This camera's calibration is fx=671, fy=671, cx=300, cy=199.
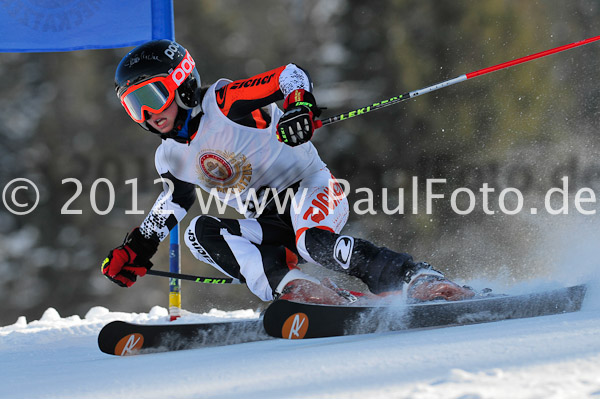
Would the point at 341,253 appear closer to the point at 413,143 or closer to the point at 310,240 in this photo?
the point at 310,240

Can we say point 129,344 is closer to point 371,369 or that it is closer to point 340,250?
point 340,250

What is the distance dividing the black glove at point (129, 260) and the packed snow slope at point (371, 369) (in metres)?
0.68

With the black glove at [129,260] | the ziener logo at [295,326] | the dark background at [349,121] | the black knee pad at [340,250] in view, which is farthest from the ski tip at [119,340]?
the dark background at [349,121]

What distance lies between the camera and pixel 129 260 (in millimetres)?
3217

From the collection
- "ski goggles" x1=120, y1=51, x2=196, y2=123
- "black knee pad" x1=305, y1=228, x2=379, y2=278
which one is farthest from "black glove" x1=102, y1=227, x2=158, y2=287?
"black knee pad" x1=305, y1=228, x2=379, y2=278

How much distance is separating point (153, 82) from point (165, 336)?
1063 mm

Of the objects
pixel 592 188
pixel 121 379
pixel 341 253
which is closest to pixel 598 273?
pixel 341 253

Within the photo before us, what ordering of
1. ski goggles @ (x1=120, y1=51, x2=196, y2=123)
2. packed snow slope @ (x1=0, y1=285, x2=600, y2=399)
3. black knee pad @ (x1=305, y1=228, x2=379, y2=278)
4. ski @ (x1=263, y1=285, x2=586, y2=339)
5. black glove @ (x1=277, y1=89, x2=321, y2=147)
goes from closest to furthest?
packed snow slope @ (x1=0, y1=285, x2=600, y2=399), ski @ (x1=263, y1=285, x2=586, y2=339), black glove @ (x1=277, y1=89, x2=321, y2=147), black knee pad @ (x1=305, y1=228, x2=379, y2=278), ski goggles @ (x1=120, y1=51, x2=196, y2=123)

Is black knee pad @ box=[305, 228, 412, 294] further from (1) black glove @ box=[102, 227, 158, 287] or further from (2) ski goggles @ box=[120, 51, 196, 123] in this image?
(1) black glove @ box=[102, 227, 158, 287]

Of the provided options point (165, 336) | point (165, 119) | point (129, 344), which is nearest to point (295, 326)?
point (165, 336)

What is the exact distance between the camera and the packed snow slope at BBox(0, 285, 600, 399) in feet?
4.57

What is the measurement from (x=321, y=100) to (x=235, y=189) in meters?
9.93

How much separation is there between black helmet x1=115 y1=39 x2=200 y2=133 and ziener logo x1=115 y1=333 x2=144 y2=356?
925 mm

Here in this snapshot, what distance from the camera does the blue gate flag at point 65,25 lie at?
455cm
